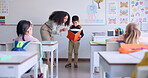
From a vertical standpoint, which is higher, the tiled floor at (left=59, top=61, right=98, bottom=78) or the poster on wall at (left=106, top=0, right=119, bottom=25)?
the poster on wall at (left=106, top=0, right=119, bottom=25)

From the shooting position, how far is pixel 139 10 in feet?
18.3

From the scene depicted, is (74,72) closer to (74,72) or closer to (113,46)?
(74,72)

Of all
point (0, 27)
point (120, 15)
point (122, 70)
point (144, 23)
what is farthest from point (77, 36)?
point (122, 70)

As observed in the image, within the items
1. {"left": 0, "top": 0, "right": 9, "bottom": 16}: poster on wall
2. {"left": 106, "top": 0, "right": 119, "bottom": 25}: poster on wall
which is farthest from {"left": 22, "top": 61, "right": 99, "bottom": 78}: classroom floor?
{"left": 0, "top": 0, "right": 9, "bottom": 16}: poster on wall

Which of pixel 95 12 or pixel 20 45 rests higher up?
pixel 95 12

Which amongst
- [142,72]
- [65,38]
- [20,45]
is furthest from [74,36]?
[142,72]

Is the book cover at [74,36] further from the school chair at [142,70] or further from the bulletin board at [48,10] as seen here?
the school chair at [142,70]

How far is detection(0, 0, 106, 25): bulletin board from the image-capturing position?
18.4 ft

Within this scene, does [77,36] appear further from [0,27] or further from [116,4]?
[0,27]

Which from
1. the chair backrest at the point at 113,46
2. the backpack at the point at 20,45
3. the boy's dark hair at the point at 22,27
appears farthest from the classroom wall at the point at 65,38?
the backpack at the point at 20,45

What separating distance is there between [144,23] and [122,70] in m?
4.36

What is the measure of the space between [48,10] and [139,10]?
243cm

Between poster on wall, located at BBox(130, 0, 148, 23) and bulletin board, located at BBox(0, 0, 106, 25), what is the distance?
77 centimetres

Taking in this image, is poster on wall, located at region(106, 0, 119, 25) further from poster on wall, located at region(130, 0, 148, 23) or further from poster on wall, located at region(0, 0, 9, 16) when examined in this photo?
poster on wall, located at region(0, 0, 9, 16)
